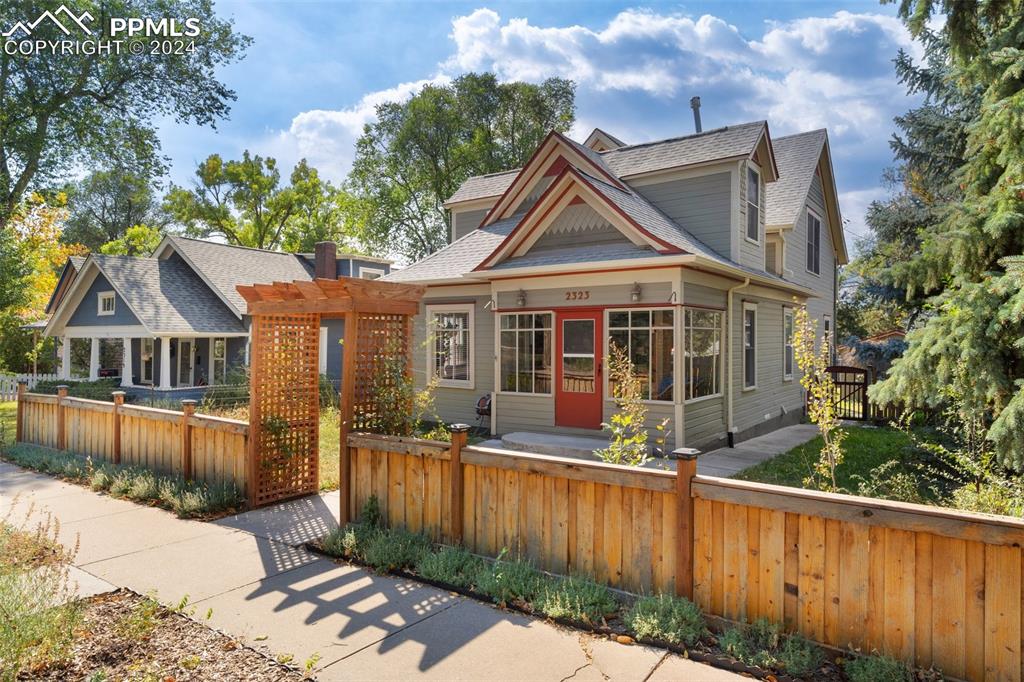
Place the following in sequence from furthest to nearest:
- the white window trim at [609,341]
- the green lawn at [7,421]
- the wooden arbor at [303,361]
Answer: the green lawn at [7,421] → the white window trim at [609,341] → the wooden arbor at [303,361]

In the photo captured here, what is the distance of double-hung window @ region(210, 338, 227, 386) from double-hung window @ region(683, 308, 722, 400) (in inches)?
633

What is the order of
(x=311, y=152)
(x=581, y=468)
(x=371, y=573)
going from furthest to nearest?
1. (x=311, y=152)
2. (x=371, y=573)
3. (x=581, y=468)

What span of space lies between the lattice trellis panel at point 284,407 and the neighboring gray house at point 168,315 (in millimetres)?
11142

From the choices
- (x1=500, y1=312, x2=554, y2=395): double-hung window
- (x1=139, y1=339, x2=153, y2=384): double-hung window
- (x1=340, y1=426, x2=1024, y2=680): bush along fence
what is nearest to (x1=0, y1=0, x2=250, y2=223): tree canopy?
(x1=139, y1=339, x2=153, y2=384): double-hung window

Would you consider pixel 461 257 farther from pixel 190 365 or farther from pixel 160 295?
pixel 190 365

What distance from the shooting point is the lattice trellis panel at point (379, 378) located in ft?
19.8

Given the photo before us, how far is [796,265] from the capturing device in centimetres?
1476

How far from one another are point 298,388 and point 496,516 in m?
3.61

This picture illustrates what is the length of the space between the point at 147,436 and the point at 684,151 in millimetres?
10681

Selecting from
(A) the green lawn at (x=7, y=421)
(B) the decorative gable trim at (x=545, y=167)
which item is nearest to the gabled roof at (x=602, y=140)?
(B) the decorative gable trim at (x=545, y=167)

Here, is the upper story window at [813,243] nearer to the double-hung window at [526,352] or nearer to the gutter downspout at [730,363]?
the gutter downspout at [730,363]

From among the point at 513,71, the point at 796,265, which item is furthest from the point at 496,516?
the point at 513,71

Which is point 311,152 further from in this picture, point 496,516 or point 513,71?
point 496,516

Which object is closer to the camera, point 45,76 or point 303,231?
point 45,76
